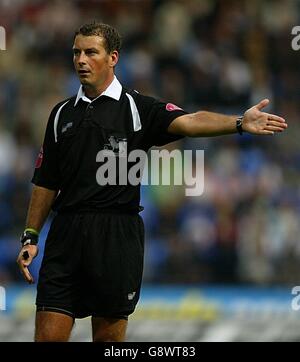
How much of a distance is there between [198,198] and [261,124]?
Answer: 684 centimetres

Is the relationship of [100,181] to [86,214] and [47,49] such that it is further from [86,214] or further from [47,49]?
[47,49]


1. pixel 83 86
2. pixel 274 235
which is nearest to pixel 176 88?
pixel 274 235

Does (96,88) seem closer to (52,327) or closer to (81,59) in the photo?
(81,59)

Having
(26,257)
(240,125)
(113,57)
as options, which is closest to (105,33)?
(113,57)

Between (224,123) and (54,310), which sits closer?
(224,123)

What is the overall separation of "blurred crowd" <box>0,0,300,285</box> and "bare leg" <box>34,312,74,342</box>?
225 inches

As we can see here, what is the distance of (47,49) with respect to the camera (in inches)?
599

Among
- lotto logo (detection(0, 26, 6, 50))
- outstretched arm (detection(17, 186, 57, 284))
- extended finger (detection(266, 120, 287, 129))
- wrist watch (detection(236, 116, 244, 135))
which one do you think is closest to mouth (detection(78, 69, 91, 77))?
outstretched arm (detection(17, 186, 57, 284))

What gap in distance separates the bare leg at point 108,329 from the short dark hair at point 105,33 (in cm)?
160

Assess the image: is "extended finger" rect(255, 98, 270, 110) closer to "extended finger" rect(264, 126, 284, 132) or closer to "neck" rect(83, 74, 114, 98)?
"extended finger" rect(264, 126, 284, 132)

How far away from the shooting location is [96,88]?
6.59m

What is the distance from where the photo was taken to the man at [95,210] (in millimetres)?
6445

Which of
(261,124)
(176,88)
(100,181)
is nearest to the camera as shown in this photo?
(261,124)

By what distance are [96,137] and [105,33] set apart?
0.63 m
